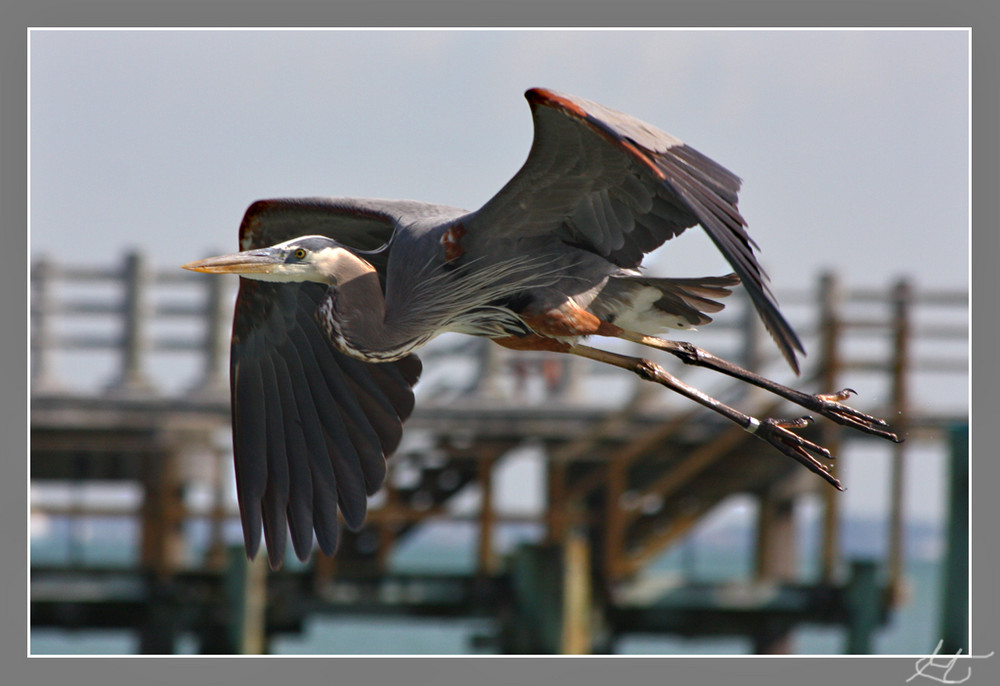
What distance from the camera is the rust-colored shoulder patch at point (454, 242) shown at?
484 cm

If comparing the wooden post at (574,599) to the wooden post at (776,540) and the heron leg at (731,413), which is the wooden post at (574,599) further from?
the heron leg at (731,413)

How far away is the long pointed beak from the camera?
15.5 ft

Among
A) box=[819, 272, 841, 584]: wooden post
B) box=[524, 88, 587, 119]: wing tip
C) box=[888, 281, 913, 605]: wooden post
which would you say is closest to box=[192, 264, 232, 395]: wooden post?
box=[819, 272, 841, 584]: wooden post

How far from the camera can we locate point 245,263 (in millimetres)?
4750

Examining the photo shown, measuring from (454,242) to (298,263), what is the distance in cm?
52

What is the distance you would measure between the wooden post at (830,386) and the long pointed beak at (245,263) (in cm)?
690

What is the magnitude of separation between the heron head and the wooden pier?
6715mm

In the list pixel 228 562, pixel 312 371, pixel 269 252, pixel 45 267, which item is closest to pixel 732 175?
pixel 269 252

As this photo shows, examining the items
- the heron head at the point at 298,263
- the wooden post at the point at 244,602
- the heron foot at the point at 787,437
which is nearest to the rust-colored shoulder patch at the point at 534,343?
the heron head at the point at 298,263

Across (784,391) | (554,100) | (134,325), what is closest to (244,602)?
(134,325)

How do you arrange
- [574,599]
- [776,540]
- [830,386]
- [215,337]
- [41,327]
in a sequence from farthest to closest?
[776,540] → [41,327] → [215,337] → [574,599] → [830,386]

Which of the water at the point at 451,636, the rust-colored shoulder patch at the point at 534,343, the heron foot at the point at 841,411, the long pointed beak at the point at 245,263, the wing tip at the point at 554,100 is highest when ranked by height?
the wing tip at the point at 554,100

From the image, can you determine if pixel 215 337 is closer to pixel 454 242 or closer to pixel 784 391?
pixel 454 242
